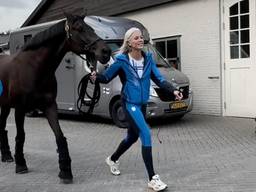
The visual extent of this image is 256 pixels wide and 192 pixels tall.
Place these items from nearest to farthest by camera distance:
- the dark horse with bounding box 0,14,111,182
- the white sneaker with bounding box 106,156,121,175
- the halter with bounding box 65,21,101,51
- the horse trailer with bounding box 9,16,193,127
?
the halter with bounding box 65,21,101,51 < the dark horse with bounding box 0,14,111,182 < the white sneaker with bounding box 106,156,121,175 < the horse trailer with bounding box 9,16,193,127

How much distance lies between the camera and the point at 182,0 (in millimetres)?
14125

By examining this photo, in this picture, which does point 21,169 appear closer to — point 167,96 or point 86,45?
point 86,45

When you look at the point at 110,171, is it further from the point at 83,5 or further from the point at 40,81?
the point at 83,5

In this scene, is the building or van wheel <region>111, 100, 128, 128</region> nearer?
van wheel <region>111, 100, 128, 128</region>

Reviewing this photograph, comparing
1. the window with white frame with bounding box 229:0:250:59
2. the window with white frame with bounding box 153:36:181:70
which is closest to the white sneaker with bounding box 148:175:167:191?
the window with white frame with bounding box 229:0:250:59

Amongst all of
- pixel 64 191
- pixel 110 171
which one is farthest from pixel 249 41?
pixel 64 191

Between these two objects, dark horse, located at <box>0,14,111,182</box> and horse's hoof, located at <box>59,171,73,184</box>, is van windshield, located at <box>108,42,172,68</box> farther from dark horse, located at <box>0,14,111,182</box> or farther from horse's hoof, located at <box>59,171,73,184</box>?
→ horse's hoof, located at <box>59,171,73,184</box>

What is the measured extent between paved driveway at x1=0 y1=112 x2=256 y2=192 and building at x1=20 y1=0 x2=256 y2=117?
1214 millimetres

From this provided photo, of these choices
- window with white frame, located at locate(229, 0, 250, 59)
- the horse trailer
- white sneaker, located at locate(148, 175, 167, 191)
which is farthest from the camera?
window with white frame, located at locate(229, 0, 250, 59)

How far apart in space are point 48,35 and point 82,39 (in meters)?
0.62

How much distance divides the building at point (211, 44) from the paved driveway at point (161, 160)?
1214 mm

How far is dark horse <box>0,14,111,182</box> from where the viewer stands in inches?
235

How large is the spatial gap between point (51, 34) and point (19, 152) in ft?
5.99

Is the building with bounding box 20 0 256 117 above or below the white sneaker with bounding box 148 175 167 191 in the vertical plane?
above
